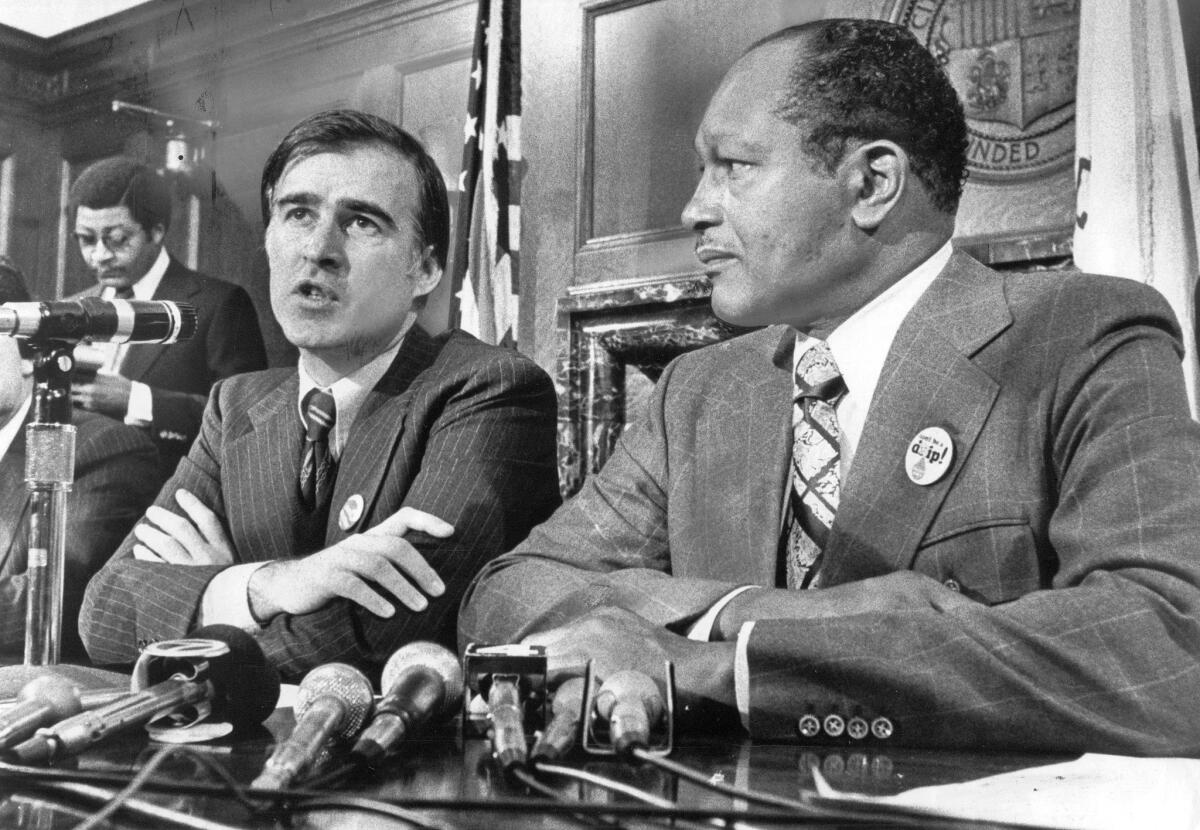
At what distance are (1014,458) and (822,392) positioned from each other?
392mm

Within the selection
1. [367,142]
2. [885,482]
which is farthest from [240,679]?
[367,142]

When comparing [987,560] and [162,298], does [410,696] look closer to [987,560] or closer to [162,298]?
[987,560]

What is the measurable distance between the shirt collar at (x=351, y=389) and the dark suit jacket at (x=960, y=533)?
0.95 metres

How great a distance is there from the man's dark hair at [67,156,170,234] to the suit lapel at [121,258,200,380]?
160 millimetres

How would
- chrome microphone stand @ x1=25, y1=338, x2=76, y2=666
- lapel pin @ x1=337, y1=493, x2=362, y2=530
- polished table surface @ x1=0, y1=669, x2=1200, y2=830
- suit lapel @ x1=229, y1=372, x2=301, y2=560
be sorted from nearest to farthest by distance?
polished table surface @ x1=0, y1=669, x2=1200, y2=830 < chrome microphone stand @ x1=25, y1=338, x2=76, y2=666 < lapel pin @ x1=337, y1=493, x2=362, y2=530 < suit lapel @ x1=229, y1=372, x2=301, y2=560

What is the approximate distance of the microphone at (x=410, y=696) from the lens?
1177 mm

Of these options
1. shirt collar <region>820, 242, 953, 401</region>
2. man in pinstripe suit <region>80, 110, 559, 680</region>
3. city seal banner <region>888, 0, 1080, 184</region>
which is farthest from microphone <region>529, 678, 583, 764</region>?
city seal banner <region>888, 0, 1080, 184</region>

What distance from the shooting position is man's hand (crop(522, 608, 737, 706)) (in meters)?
1.51

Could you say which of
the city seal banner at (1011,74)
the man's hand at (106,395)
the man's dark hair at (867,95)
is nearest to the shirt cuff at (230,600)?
the man's hand at (106,395)

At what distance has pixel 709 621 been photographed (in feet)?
5.66

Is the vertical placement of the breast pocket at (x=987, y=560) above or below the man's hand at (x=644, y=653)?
above

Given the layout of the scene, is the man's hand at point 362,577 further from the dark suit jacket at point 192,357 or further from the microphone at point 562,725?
the microphone at point 562,725

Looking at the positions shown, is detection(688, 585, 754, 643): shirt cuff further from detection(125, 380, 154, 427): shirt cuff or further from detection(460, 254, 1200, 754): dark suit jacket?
detection(125, 380, 154, 427): shirt cuff

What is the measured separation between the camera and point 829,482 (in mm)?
2045
